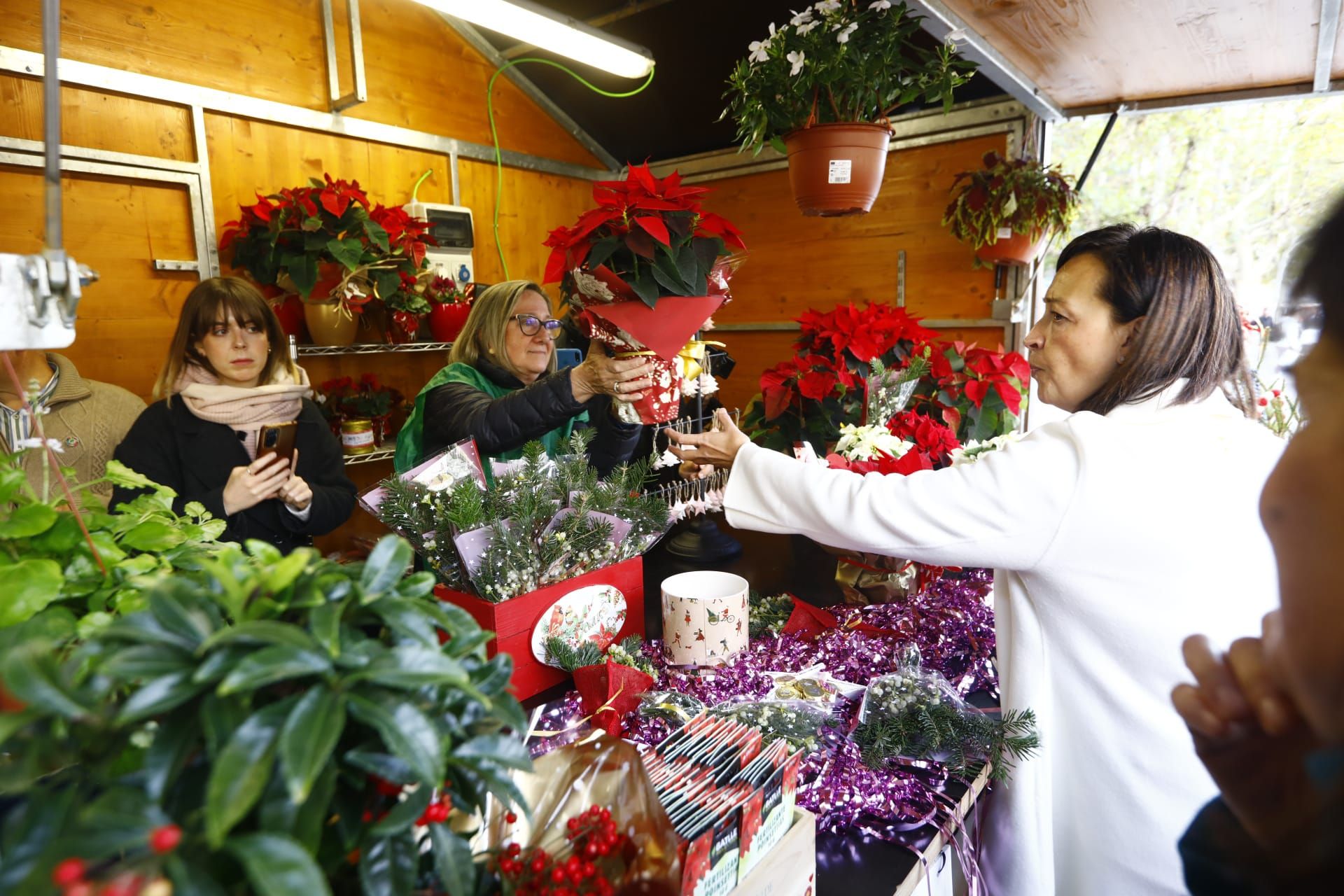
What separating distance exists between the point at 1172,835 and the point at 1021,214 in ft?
8.88

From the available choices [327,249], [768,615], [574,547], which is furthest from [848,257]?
[574,547]

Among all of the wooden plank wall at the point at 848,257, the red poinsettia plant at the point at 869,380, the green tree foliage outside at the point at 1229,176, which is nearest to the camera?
the green tree foliage outside at the point at 1229,176

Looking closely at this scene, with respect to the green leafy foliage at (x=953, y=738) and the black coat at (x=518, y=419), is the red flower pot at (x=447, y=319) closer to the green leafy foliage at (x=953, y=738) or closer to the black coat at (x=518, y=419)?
the black coat at (x=518, y=419)

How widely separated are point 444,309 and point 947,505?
2.84 metres

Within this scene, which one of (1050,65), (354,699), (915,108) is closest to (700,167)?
(915,108)

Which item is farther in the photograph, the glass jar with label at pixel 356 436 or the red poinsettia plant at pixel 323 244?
the glass jar with label at pixel 356 436

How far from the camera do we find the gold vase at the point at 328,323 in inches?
114

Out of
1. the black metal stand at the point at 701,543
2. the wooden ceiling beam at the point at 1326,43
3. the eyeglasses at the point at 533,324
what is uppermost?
the wooden ceiling beam at the point at 1326,43

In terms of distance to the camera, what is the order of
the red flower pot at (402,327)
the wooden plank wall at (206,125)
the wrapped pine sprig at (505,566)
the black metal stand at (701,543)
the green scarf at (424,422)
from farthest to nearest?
the red flower pot at (402,327)
the wooden plank wall at (206,125)
the green scarf at (424,422)
the black metal stand at (701,543)
the wrapped pine sprig at (505,566)

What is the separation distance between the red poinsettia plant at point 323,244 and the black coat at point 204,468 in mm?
974

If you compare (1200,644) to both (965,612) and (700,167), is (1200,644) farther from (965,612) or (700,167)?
(700,167)

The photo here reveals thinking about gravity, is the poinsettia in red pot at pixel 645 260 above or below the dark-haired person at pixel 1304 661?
above

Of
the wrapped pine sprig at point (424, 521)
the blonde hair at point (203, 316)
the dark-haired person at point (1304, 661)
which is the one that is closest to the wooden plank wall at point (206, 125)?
the blonde hair at point (203, 316)

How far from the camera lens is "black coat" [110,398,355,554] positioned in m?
1.84
